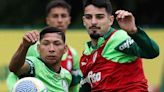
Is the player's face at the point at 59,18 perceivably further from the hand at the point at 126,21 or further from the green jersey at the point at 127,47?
the hand at the point at 126,21

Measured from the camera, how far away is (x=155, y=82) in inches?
522

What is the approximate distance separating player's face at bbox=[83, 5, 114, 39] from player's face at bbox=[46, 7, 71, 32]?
2046 millimetres

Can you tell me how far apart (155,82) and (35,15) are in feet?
16.6

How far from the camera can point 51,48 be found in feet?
24.5

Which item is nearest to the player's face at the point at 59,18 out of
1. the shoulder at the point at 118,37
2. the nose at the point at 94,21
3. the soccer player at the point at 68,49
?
the soccer player at the point at 68,49

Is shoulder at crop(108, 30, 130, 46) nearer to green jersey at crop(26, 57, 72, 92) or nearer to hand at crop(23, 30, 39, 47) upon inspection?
green jersey at crop(26, 57, 72, 92)

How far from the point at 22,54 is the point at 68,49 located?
245cm

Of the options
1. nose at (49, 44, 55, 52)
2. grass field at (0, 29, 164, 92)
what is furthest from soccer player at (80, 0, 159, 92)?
grass field at (0, 29, 164, 92)

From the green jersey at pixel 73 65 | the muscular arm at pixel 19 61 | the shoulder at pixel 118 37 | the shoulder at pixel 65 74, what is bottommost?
the green jersey at pixel 73 65

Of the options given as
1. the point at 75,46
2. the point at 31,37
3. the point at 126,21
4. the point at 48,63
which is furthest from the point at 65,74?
the point at 75,46

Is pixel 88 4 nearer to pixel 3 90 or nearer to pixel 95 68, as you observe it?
pixel 95 68

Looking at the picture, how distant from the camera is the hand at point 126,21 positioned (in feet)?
21.9

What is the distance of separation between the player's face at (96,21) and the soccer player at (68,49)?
129 centimetres

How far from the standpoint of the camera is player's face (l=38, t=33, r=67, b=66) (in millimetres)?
7457
